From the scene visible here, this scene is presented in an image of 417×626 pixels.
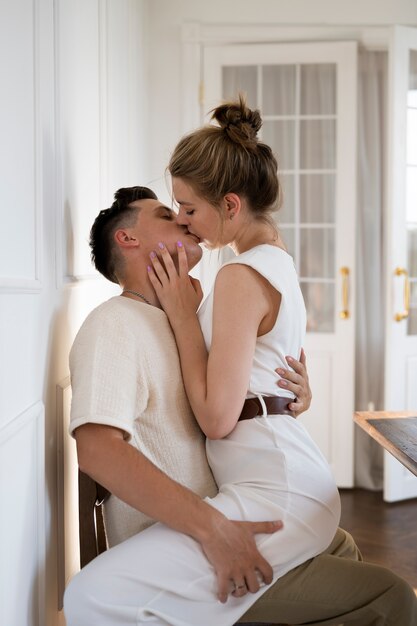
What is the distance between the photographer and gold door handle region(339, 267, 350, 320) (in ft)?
15.2

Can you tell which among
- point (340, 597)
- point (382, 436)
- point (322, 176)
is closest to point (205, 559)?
point (340, 597)

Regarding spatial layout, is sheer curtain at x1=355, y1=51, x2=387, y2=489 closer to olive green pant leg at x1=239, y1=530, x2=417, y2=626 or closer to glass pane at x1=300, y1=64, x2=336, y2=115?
glass pane at x1=300, y1=64, x2=336, y2=115

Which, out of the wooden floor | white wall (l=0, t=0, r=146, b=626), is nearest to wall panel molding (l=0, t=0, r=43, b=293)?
white wall (l=0, t=0, r=146, b=626)

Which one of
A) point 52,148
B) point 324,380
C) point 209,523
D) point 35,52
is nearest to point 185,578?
point 209,523

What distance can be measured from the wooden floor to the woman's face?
6.82 ft

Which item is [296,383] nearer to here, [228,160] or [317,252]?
[228,160]

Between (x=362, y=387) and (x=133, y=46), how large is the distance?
2518mm

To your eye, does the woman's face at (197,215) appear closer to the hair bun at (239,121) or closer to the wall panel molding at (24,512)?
the hair bun at (239,121)

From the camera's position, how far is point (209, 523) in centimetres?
150

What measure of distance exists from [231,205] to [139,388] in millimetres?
498

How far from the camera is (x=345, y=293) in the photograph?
4621 millimetres

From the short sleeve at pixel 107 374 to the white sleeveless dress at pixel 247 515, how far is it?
0.63 ft

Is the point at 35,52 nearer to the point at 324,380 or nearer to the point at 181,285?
the point at 181,285

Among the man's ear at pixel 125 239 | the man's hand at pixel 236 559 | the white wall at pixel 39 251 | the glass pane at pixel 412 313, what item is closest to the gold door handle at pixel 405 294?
the glass pane at pixel 412 313
